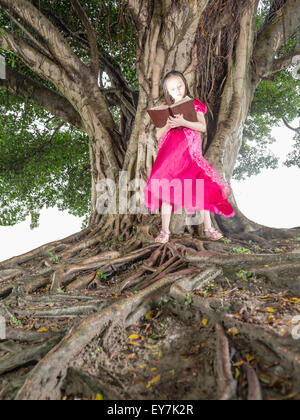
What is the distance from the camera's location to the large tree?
1650 mm

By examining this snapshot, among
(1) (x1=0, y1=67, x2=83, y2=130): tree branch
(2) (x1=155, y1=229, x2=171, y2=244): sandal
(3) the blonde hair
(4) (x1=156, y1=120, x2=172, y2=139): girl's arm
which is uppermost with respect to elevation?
(1) (x1=0, y1=67, x2=83, y2=130): tree branch

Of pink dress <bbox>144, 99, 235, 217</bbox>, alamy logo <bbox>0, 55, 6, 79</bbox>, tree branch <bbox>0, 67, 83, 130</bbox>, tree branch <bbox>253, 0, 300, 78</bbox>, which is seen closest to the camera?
pink dress <bbox>144, 99, 235, 217</bbox>

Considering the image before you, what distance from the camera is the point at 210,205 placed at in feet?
11.4

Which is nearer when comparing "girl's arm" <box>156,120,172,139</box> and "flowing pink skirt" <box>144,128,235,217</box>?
"girl's arm" <box>156,120,172,139</box>

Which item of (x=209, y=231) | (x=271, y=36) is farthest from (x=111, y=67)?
(x=209, y=231)

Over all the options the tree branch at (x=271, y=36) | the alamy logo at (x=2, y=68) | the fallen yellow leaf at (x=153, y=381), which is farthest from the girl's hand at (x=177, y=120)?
the alamy logo at (x=2, y=68)

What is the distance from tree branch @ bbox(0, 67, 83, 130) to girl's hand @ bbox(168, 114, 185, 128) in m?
3.40

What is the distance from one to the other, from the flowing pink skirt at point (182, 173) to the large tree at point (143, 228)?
1.99 ft

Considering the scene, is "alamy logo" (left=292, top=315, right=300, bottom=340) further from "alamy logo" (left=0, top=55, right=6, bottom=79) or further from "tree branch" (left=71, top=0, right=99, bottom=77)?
"alamy logo" (left=0, top=55, right=6, bottom=79)

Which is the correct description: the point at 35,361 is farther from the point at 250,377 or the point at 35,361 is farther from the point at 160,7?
the point at 160,7

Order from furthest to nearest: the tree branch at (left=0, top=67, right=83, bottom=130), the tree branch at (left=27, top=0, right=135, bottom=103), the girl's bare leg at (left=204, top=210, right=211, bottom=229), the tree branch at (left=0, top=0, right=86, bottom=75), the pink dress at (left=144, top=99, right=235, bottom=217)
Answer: the tree branch at (left=27, top=0, right=135, bottom=103) < the tree branch at (left=0, top=67, right=83, bottom=130) < the tree branch at (left=0, top=0, right=86, bottom=75) < the girl's bare leg at (left=204, top=210, right=211, bottom=229) < the pink dress at (left=144, top=99, right=235, bottom=217)

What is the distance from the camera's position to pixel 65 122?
7.35m

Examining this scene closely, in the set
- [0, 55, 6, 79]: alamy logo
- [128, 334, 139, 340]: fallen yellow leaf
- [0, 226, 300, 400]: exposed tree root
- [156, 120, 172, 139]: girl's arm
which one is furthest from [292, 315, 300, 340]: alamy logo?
[0, 55, 6, 79]: alamy logo

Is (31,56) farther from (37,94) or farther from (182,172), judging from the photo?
(182,172)
